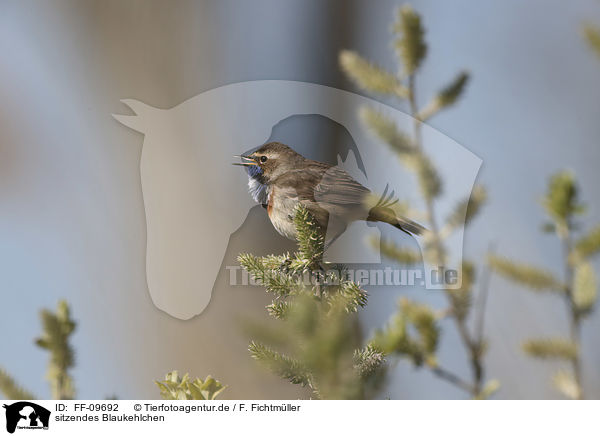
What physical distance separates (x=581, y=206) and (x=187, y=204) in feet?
7.74

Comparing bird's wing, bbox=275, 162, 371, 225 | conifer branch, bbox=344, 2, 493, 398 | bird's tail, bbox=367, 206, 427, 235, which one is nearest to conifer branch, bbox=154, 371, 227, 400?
conifer branch, bbox=344, 2, 493, 398

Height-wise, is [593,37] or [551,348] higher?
[593,37]

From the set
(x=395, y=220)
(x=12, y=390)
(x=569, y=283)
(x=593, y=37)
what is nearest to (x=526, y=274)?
(x=569, y=283)

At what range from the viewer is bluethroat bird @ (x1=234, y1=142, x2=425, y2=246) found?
4.86 ft

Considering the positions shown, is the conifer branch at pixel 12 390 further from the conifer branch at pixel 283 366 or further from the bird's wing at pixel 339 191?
the bird's wing at pixel 339 191

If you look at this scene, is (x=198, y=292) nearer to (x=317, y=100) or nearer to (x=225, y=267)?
(x=225, y=267)
